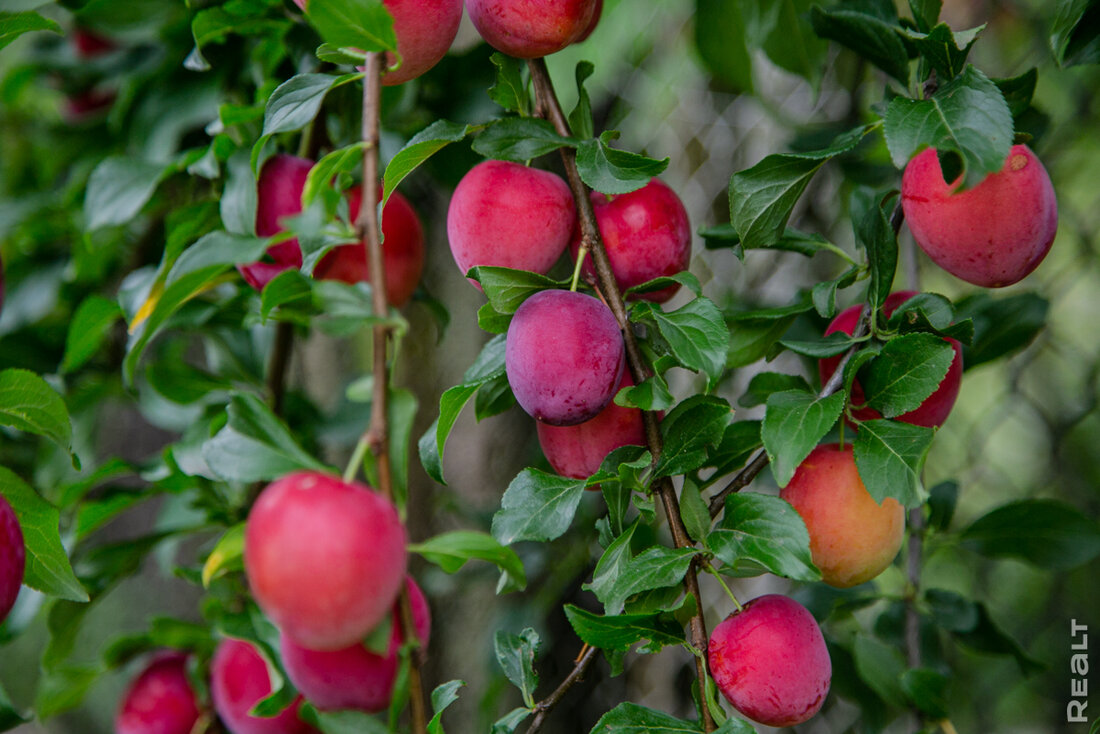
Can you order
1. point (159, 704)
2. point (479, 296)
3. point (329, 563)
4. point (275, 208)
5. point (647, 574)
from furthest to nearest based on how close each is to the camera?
1. point (479, 296)
2. point (159, 704)
3. point (275, 208)
4. point (647, 574)
5. point (329, 563)

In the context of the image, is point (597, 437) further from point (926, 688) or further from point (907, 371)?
point (926, 688)

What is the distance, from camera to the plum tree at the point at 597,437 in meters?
0.34

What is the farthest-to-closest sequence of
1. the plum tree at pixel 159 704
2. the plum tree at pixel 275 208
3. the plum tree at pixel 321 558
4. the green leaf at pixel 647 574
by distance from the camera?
the plum tree at pixel 159 704
the plum tree at pixel 275 208
the green leaf at pixel 647 574
the plum tree at pixel 321 558

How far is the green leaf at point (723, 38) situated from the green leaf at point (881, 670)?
0.42 m

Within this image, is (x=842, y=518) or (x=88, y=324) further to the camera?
(x=88, y=324)

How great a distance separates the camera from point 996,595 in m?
1.06

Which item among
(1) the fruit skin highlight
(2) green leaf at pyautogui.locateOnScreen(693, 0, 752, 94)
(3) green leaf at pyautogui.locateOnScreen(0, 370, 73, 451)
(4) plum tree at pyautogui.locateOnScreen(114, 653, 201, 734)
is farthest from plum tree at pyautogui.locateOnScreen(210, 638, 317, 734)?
(2) green leaf at pyautogui.locateOnScreen(693, 0, 752, 94)

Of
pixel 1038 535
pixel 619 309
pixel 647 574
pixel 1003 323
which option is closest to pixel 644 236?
pixel 619 309

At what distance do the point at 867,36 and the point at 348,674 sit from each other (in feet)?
1.15

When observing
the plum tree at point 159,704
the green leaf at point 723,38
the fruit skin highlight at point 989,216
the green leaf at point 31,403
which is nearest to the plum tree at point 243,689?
the plum tree at point 159,704

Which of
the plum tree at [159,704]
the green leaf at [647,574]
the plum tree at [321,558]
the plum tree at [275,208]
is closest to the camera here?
the plum tree at [321,558]

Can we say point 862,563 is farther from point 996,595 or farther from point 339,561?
point 996,595

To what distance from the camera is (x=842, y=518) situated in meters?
0.34

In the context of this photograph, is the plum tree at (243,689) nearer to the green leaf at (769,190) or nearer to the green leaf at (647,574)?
the green leaf at (647,574)
